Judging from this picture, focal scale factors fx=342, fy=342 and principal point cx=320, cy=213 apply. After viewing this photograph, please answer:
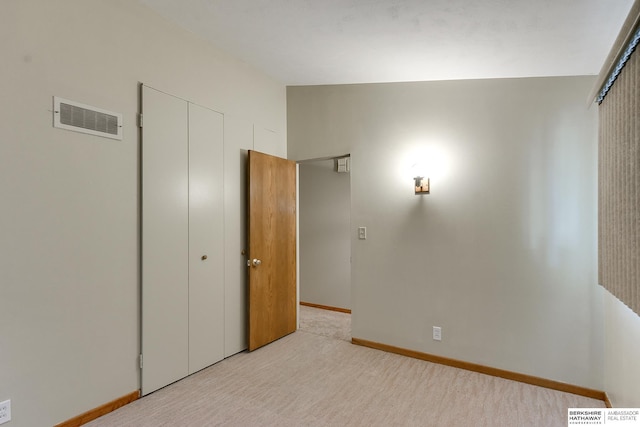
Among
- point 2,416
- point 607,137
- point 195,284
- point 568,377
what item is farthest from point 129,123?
point 568,377

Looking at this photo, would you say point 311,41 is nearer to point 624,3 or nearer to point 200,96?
point 200,96

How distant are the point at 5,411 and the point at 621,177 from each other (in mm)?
3485

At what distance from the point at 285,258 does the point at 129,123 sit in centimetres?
209

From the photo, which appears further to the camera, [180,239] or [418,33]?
[180,239]

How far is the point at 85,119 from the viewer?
7.34ft

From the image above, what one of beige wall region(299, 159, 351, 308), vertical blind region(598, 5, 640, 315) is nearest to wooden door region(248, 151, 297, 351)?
beige wall region(299, 159, 351, 308)

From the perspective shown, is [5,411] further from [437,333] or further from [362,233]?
[437,333]

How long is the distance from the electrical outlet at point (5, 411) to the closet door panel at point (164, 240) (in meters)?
0.78

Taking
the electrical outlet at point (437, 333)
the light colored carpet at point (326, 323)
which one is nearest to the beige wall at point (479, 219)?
the electrical outlet at point (437, 333)

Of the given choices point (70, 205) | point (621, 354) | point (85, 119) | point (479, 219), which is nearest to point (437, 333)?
point (479, 219)

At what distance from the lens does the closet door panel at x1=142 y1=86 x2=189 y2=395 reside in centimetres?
259

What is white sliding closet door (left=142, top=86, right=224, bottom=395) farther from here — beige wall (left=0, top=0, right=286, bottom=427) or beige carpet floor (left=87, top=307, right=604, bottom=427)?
beige carpet floor (left=87, top=307, right=604, bottom=427)

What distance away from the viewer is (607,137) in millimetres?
1993

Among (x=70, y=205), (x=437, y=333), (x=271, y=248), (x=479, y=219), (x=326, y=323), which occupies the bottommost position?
(x=326, y=323)
